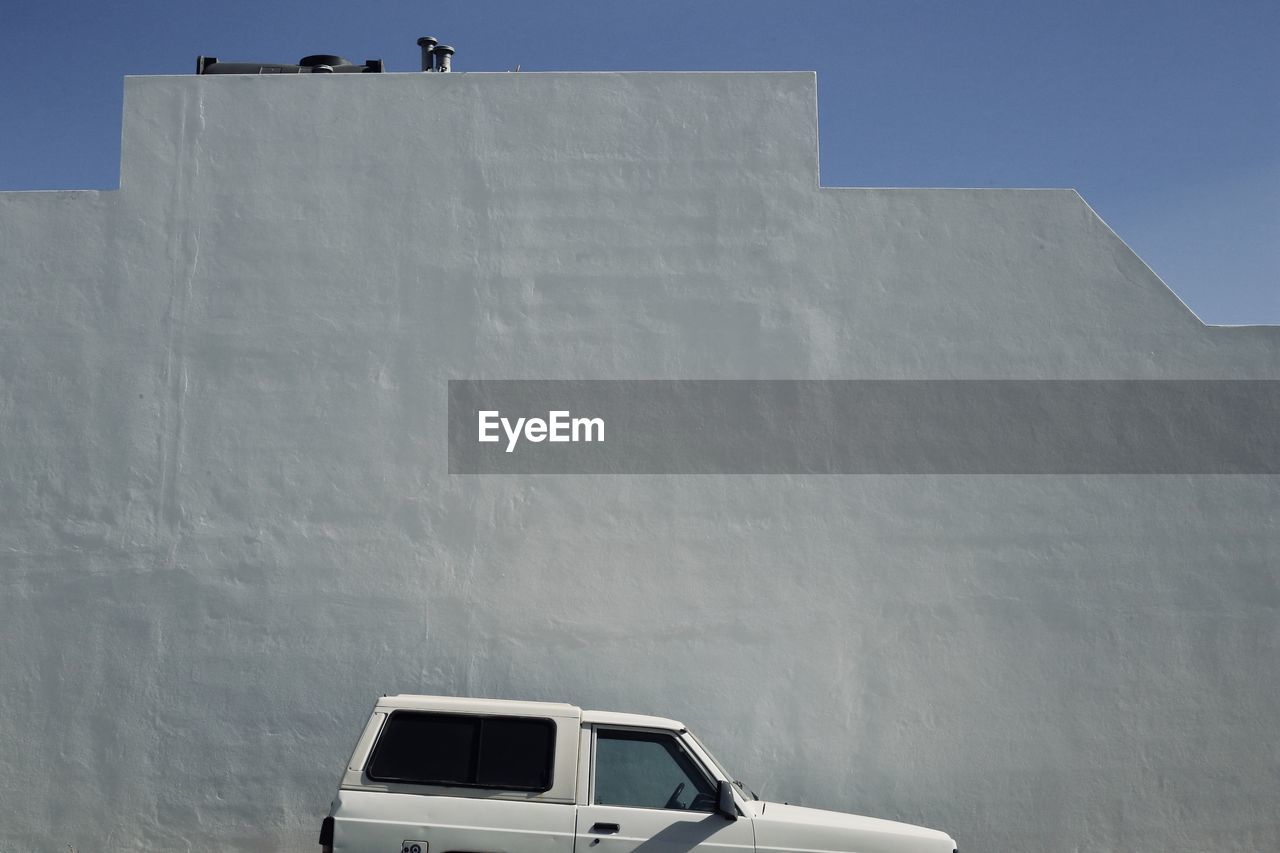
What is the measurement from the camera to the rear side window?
20.9 feet

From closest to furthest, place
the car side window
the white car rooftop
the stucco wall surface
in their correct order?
the car side window → the white car rooftop → the stucco wall surface

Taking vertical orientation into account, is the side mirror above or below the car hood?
above

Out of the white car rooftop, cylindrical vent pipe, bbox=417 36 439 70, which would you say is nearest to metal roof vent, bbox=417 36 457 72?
cylindrical vent pipe, bbox=417 36 439 70

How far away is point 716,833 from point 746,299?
5.00 metres

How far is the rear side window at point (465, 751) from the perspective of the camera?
638 cm

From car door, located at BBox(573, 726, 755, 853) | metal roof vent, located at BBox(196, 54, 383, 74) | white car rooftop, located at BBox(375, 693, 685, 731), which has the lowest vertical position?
car door, located at BBox(573, 726, 755, 853)

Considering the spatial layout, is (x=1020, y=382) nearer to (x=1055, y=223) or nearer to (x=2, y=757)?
(x=1055, y=223)

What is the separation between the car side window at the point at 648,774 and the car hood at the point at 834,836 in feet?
1.16

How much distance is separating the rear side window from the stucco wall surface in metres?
2.67

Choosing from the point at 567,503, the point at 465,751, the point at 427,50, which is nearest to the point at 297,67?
the point at 427,50

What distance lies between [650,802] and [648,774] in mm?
223

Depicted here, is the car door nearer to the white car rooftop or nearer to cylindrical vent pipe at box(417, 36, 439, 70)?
the white car rooftop

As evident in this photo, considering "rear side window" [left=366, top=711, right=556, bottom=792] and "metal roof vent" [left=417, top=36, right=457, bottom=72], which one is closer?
"rear side window" [left=366, top=711, right=556, bottom=792]

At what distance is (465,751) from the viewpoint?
6465 millimetres
